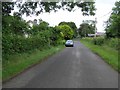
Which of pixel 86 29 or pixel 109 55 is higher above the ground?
pixel 86 29

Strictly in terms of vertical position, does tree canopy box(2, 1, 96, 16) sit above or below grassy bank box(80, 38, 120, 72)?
above

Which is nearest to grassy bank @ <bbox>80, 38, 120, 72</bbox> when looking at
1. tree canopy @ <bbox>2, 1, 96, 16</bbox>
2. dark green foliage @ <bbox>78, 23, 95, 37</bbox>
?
tree canopy @ <bbox>2, 1, 96, 16</bbox>

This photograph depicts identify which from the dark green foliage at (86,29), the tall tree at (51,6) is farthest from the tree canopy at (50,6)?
the dark green foliage at (86,29)

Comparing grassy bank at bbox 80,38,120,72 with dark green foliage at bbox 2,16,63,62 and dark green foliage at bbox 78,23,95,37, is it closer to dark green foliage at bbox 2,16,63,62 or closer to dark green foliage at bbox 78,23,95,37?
dark green foliage at bbox 2,16,63,62

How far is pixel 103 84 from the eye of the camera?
1241 centimetres

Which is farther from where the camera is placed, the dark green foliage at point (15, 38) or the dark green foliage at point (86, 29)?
the dark green foliage at point (86, 29)

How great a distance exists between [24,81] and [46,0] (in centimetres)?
1002

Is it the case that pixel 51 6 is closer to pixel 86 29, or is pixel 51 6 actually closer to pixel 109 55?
pixel 109 55

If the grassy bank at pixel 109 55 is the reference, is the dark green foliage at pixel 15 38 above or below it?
above

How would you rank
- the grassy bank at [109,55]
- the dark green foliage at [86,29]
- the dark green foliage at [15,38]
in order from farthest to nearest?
1. the dark green foliage at [86,29]
2. the dark green foliage at [15,38]
3. the grassy bank at [109,55]

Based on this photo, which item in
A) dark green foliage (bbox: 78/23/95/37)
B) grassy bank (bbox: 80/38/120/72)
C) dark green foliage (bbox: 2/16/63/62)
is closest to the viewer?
A: grassy bank (bbox: 80/38/120/72)

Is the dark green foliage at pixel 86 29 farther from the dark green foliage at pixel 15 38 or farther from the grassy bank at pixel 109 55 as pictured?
the grassy bank at pixel 109 55

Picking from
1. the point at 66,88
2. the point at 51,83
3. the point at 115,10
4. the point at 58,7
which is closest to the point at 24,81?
the point at 51,83

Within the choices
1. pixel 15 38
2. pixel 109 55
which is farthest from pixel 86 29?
pixel 15 38
